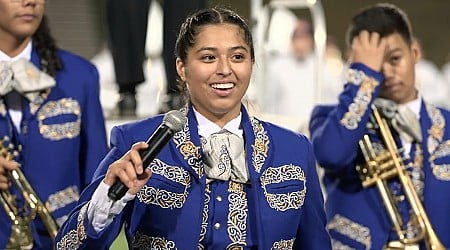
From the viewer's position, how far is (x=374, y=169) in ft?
13.9

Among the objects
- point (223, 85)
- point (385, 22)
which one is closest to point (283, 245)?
point (223, 85)

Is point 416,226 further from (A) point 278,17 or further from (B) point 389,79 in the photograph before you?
(A) point 278,17

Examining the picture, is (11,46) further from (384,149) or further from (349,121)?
(384,149)

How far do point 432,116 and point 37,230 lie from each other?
128 centimetres

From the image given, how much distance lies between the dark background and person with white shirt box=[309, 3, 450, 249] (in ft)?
20.2

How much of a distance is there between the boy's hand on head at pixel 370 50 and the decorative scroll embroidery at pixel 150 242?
1.24m

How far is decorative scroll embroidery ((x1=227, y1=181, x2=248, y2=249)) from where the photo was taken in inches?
130

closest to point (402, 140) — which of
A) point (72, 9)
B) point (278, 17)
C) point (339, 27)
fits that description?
point (278, 17)

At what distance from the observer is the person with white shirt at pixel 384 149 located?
4.22m

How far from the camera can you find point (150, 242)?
3.31 metres

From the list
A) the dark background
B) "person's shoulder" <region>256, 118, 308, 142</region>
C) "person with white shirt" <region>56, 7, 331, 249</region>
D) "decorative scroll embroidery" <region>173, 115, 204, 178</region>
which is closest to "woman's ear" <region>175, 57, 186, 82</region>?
"person with white shirt" <region>56, 7, 331, 249</region>

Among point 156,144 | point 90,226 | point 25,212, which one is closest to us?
point 156,144

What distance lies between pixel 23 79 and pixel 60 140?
22cm

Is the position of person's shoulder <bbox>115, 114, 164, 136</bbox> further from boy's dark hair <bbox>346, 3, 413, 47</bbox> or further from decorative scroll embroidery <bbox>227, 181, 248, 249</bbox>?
boy's dark hair <bbox>346, 3, 413, 47</bbox>
